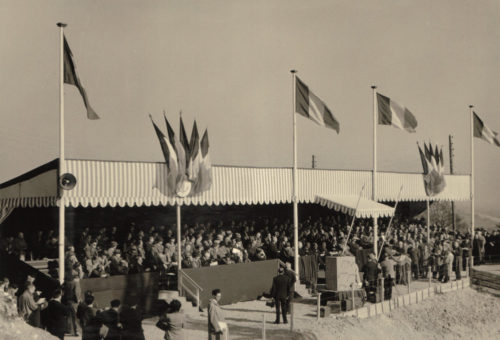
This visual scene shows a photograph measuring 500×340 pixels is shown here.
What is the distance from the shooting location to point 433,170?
2919cm

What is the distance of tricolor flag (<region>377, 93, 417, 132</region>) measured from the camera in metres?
25.5

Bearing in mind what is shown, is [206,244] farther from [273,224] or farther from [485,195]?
[485,195]

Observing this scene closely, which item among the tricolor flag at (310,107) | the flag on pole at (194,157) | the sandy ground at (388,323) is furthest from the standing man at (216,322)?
the tricolor flag at (310,107)

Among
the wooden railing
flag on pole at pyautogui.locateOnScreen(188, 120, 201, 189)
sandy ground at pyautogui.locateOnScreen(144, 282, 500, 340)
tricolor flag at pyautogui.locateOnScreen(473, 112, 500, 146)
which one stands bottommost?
sandy ground at pyautogui.locateOnScreen(144, 282, 500, 340)

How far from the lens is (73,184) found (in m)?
17.0

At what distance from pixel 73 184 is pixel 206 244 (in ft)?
16.1

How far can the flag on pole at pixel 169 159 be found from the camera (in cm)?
1820

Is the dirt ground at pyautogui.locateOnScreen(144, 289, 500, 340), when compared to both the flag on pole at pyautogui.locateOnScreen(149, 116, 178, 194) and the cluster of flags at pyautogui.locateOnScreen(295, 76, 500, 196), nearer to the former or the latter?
the flag on pole at pyautogui.locateOnScreen(149, 116, 178, 194)

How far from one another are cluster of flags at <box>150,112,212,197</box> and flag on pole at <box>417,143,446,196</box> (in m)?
12.7

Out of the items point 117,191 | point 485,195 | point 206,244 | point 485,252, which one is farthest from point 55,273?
point 485,195

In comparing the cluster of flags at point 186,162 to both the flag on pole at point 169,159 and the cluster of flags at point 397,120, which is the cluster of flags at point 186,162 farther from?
the cluster of flags at point 397,120

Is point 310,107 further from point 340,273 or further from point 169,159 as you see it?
point 340,273

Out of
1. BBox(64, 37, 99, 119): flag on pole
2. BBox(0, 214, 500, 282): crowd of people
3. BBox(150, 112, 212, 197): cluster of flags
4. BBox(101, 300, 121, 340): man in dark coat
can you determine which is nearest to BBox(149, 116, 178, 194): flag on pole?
BBox(150, 112, 212, 197): cluster of flags

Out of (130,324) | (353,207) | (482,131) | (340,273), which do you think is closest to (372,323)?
(340,273)
